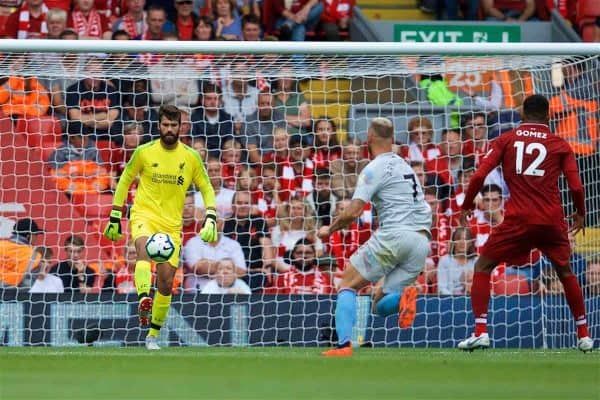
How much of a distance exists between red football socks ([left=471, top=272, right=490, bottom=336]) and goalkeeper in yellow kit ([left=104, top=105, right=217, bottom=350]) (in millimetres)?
2145

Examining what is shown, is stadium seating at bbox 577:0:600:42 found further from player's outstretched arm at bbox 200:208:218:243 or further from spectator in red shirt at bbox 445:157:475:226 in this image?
player's outstretched arm at bbox 200:208:218:243

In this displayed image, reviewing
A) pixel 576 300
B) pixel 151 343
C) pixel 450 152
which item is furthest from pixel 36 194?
pixel 576 300

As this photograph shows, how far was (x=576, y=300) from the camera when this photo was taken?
34.8 feet

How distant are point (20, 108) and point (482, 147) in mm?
4697

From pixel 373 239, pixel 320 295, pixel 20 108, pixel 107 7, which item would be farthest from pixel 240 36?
pixel 373 239

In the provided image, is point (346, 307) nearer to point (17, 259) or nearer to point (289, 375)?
point (289, 375)

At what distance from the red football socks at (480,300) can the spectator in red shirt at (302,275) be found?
9.30ft

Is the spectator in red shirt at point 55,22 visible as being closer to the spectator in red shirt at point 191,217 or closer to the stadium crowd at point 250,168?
the stadium crowd at point 250,168

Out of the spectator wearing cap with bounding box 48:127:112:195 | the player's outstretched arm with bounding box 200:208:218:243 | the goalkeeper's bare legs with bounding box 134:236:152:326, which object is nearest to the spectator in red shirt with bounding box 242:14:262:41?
the spectator wearing cap with bounding box 48:127:112:195

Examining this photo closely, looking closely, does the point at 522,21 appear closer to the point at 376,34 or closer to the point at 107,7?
the point at 376,34

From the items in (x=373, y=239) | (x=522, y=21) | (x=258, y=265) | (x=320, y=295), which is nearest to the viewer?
(x=373, y=239)

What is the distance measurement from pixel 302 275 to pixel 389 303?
2.75 meters

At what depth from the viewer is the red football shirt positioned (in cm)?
1036

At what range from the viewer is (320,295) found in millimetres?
12461
